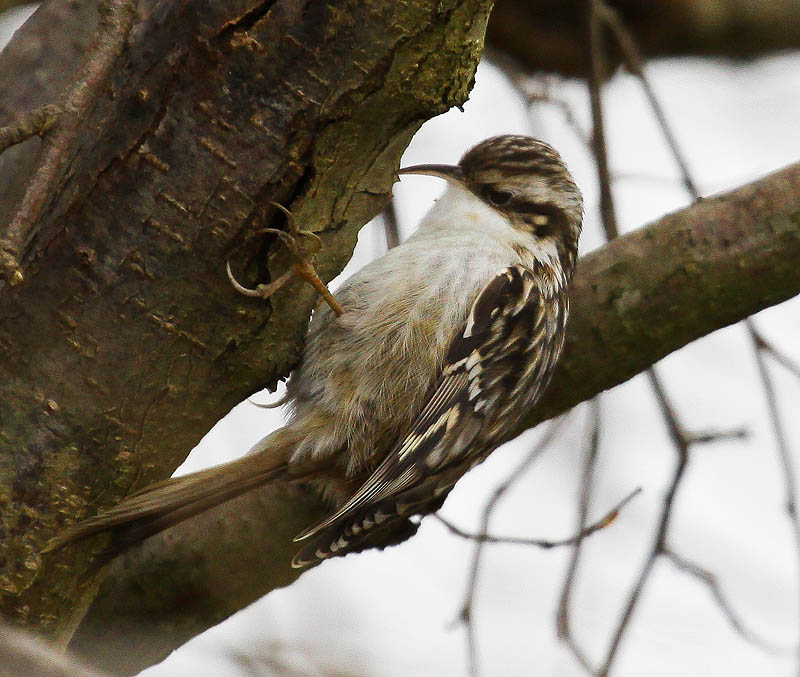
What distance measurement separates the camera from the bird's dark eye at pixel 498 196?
328cm

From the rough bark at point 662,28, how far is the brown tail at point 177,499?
75.4 inches

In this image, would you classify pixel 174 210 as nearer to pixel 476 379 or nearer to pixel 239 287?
pixel 239 287

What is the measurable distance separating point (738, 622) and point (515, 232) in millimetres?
1321

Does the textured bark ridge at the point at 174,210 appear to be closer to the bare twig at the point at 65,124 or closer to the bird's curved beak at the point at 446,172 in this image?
the bare twig at the point at 65,124

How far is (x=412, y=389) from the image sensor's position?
2.94m

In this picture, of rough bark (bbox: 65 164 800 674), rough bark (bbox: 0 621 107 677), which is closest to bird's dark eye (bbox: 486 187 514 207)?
rough bark (bbox: 65 164 800 674)

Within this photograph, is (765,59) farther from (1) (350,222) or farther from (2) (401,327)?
(1) (350,222)

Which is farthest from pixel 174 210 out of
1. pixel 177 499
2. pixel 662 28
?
pixel 662 28

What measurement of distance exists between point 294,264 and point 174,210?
35cm

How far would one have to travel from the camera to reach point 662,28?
4012mm

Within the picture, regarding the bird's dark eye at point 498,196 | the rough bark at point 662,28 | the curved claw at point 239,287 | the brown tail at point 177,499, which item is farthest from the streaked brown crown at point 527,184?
the curved claw at point 239,287

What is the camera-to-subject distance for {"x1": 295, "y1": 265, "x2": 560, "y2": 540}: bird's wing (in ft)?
9.34

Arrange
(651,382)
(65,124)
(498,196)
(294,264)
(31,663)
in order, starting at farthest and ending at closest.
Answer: (498,196) → (651,382) → (294,264) → (65,124) → (31,663)

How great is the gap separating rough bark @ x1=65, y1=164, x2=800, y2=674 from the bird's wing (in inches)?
5.3
